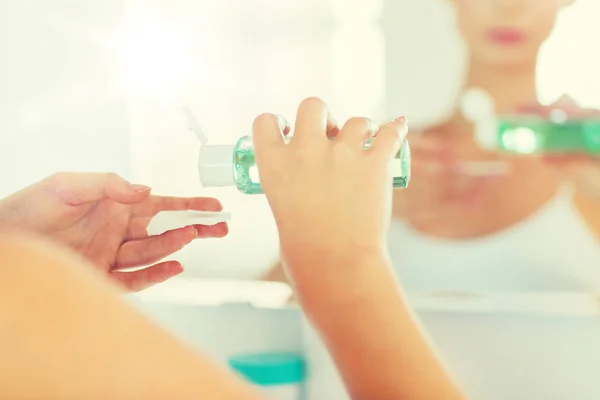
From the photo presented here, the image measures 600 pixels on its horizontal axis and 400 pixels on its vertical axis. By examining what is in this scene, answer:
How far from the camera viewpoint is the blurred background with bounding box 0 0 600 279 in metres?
0.77

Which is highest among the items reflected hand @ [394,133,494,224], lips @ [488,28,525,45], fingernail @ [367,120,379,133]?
lips @ [488,28,525,45]

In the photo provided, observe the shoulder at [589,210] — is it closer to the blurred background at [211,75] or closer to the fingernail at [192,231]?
the blurred background at [211,75]

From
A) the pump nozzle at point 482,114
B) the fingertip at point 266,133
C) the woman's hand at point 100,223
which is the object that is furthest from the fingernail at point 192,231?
the pump nozzle at point 482,114

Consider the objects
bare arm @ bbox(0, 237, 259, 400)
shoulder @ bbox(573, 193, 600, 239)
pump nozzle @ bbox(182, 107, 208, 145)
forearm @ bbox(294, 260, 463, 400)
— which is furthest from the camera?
pump nozzle @ bbox(182, 107, 208, 145)

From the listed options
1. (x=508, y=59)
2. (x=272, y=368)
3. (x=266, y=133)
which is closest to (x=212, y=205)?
(x=266, y=133)

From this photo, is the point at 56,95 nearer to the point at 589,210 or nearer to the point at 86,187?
the point at 86,187

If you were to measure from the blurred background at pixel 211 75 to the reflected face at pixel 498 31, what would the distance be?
0.05ft

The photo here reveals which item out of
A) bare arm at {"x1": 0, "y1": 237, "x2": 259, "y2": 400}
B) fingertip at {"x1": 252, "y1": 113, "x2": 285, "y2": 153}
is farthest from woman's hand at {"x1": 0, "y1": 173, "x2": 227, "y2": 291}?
bare arm at {"x1": 0, "y1": 237, "x2": 259, "y2": 400}

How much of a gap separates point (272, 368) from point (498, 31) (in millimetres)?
510

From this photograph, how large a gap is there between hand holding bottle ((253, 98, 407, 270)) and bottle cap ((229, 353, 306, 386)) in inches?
19.0

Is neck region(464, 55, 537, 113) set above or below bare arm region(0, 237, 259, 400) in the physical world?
above

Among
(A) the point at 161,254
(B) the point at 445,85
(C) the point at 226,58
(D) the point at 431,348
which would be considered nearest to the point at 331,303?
(D) the point at 431,348

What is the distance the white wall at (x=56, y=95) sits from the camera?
820 millimetres

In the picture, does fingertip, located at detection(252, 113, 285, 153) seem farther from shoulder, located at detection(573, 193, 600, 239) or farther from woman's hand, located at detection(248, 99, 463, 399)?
shoulder, located at detection(573, 193, 600, 239)
